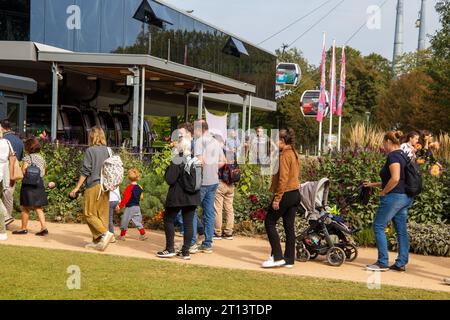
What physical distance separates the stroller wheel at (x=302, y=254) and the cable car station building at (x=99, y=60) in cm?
716

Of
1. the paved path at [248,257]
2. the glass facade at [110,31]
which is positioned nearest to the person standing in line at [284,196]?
the paved path at [248,257]

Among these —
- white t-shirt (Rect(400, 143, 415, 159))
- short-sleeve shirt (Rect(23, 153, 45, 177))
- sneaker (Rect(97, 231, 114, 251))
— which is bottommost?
sneaker (Rect(97, 231, 114, 251))

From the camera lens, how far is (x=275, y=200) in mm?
8836

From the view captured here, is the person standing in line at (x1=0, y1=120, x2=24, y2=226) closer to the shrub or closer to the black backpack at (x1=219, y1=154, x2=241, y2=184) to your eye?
the black backpack at (x1=219, y1=154, x2=241, y2=184)

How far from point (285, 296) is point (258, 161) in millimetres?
6930

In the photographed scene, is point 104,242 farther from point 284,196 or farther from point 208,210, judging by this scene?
point 284,196

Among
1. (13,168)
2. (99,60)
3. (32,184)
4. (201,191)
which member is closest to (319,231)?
(201,191)

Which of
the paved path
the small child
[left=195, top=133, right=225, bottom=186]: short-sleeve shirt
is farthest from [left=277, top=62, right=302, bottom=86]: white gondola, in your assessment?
[left=195, top=133, right=225, bottom=186]: short-sleeve shirt

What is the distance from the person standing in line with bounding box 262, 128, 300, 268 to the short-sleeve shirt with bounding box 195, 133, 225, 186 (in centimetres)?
128

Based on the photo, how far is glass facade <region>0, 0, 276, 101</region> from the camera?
20.6 metres

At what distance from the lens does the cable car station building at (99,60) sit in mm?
18953

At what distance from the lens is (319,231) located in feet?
31.6

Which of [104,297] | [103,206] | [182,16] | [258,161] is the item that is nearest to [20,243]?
[103,206]
